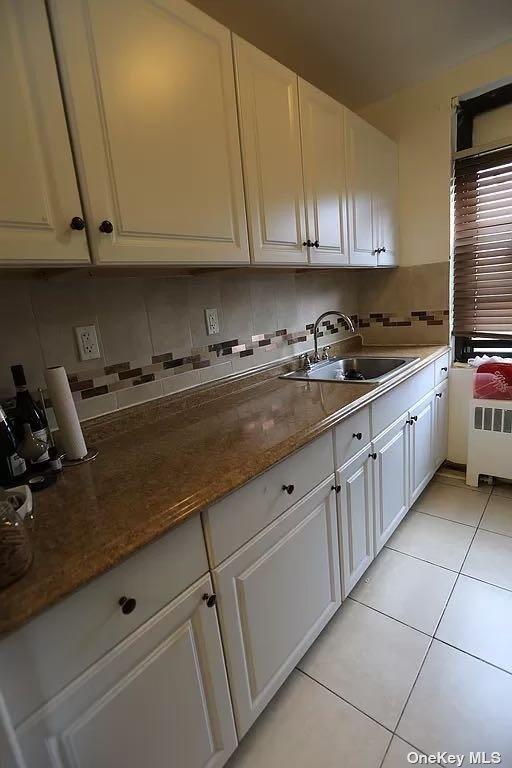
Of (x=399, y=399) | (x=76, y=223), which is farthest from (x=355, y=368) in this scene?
(x=76, y=223)

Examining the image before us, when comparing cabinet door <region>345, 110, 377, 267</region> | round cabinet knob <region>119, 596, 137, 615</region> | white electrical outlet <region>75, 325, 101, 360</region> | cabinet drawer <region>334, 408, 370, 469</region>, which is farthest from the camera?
cabinet door <region>345, 110, 377, 267</region>

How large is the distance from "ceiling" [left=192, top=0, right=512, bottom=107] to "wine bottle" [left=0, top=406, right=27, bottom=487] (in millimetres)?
1689

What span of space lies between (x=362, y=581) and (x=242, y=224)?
155 cm

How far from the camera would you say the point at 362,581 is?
1653mm

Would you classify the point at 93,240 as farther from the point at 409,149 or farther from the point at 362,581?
the point at 409,149

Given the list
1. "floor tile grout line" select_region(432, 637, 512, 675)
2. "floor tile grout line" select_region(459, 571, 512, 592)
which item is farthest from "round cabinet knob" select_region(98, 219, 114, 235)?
"floor tile grout line" select_region(459, 571, 512, 592)

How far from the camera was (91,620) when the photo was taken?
0.65 m

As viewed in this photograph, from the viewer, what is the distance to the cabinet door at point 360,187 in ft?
6.04

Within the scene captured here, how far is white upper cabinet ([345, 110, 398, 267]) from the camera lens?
1.86 metres

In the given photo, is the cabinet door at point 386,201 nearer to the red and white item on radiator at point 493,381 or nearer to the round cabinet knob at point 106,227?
the red and white item on radiator at point 493,381

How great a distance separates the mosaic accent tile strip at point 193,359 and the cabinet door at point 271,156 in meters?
0.44

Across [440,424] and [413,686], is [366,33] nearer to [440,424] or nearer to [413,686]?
[440,424]

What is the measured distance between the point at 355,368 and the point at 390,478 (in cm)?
74

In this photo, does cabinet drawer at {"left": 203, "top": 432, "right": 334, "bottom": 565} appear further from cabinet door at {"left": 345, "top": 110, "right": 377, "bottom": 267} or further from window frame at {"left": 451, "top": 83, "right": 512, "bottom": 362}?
window frame at {"left": 451, "top": 83, "right": 512, "bottom": 362}
